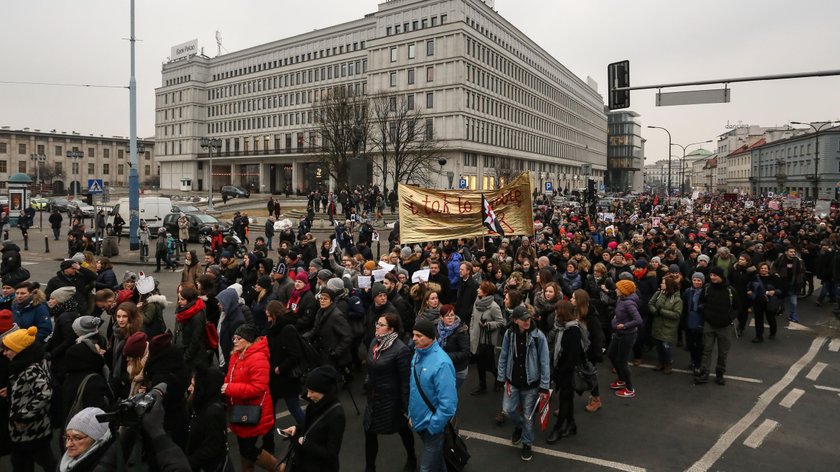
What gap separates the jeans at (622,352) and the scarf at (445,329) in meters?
2.72

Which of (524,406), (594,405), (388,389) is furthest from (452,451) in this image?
(594,405)

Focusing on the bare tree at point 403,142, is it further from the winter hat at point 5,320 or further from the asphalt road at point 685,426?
the winter hat at point 5,320

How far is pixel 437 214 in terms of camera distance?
45.1 feet

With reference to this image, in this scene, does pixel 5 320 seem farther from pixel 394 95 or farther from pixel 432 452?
pixel 394 95

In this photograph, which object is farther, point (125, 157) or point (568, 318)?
point (125, 157)

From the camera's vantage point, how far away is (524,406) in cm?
617

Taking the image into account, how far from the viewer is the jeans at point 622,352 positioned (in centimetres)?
781

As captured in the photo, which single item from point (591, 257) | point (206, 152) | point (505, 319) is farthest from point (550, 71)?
point (505, 319)

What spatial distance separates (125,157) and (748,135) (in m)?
143

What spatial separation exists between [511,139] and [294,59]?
35086 mm

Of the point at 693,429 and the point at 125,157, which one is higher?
the point at 125,157

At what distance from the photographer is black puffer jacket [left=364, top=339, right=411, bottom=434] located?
518 cm

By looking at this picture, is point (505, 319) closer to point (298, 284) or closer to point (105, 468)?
point (298, 284)

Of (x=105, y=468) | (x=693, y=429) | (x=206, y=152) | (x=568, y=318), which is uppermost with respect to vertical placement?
(x=206, y=152)
